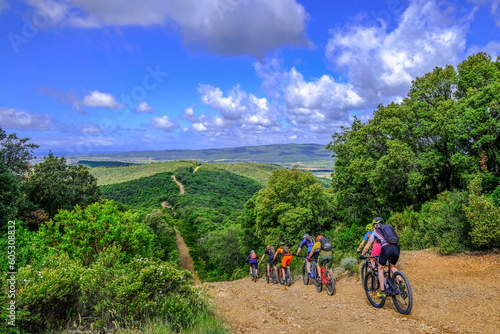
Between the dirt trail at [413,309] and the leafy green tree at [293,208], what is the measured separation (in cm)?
1026

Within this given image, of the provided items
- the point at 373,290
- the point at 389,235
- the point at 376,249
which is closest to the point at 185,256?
the point at 373,290

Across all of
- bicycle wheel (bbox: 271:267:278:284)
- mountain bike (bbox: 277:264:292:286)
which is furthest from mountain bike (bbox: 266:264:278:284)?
mountain bike (bbox: 277:264:292:286)

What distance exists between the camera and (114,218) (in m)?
12.2

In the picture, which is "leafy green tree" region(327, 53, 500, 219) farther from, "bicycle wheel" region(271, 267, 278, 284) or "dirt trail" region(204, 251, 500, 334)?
"bicycle wheel" region(271, 267, 278, 284)

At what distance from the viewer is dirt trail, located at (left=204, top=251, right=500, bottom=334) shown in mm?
5531

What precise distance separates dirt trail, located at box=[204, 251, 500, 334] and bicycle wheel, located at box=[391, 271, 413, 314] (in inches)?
7.1

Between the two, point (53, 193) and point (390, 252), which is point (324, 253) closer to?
point (390, 252)

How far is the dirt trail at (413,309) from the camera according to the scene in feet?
18.1

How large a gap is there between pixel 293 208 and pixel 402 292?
14.9 metres

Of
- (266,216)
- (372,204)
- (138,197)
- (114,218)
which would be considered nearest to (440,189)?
(372,204)

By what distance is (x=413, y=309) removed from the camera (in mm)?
6172

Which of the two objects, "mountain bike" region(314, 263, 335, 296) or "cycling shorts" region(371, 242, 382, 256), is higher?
"cycling shorts" region(371, 242, 382, 256)

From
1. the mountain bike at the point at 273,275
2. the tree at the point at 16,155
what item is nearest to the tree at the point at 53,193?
the tree at the point at 16,155

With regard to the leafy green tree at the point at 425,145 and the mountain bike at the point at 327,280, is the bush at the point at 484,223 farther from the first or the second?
the leafy green tree at the point at 425,145
